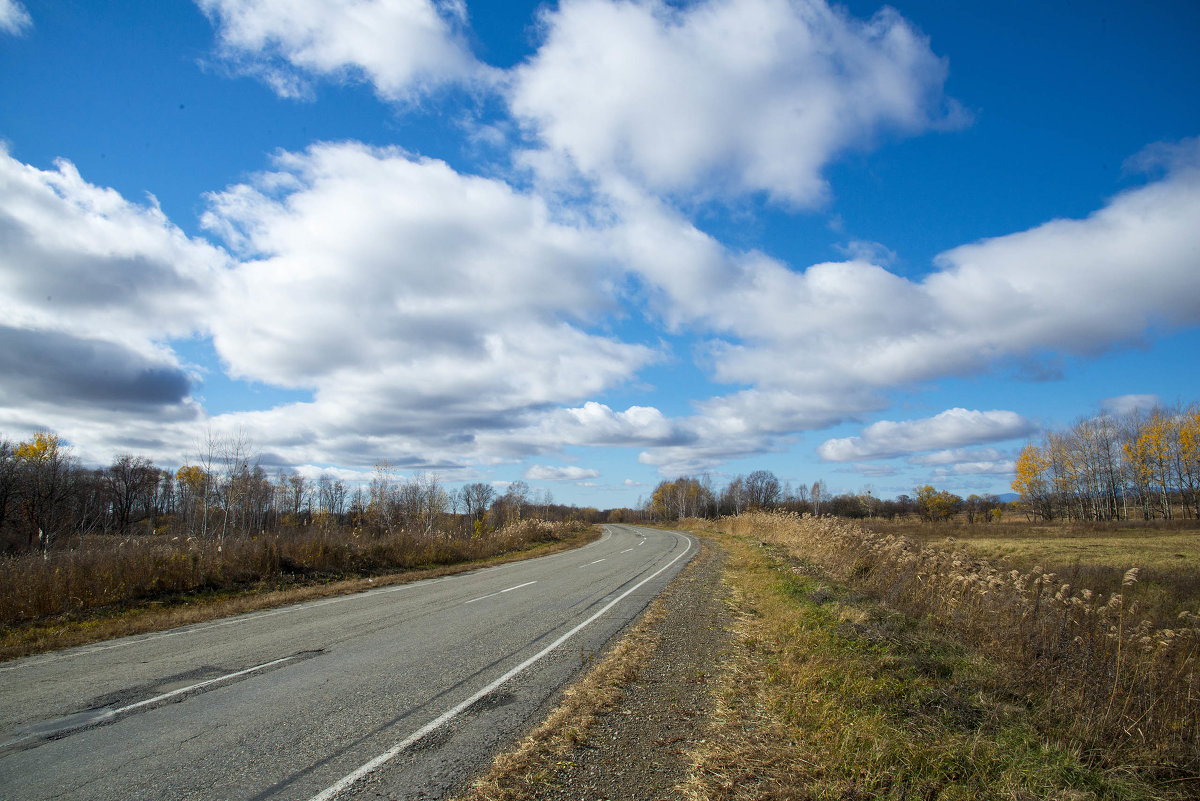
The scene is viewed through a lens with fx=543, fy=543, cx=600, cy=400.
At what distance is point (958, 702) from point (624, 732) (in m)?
3.38

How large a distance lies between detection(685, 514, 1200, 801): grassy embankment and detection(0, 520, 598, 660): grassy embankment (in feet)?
35.2

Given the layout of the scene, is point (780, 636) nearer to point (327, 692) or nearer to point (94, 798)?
point (327, 692)

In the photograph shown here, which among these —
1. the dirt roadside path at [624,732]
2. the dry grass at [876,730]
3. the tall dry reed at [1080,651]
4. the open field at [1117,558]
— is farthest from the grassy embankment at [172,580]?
the open field at [1117,558]

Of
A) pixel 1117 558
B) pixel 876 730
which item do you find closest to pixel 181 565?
pixel 876 730

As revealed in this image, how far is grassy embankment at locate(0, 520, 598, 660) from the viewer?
10.2 m

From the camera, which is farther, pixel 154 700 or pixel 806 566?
pixel 806 566

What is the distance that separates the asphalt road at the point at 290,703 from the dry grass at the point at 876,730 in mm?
2093

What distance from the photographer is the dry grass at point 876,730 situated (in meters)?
3.96

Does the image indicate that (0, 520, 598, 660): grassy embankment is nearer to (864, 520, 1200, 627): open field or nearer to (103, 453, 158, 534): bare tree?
(864, 520, 1200, 627): open field

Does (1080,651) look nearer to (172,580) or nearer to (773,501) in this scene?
(172,580)

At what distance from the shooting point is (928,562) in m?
11.2

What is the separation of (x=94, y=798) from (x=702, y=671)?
5823mm

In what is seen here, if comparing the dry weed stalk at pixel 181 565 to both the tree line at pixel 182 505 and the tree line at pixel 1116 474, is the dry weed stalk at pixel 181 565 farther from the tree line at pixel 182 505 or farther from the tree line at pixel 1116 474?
the tree line at pixel 1116 474

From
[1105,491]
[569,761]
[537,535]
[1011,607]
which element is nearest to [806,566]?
[1011,607]
